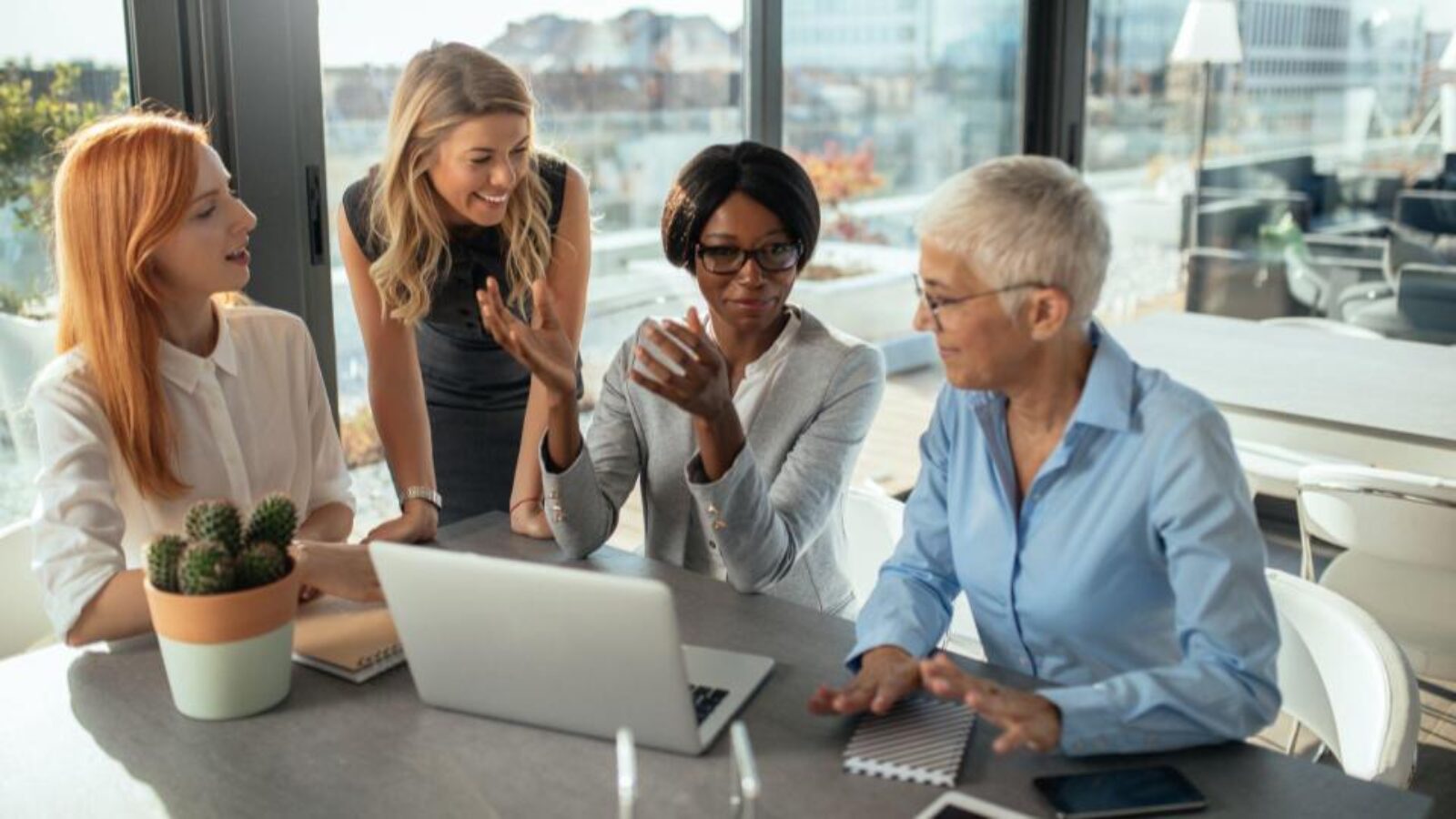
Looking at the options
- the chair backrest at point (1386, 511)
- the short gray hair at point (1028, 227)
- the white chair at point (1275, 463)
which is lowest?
the white chair at point (1275, 463)

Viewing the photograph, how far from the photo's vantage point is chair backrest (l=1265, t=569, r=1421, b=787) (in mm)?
1613

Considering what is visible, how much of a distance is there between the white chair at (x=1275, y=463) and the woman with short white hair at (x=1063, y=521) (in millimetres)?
1667

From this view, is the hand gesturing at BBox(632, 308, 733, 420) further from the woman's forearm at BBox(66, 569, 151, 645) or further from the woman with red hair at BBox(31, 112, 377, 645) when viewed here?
the woman's forearm at BBox(66, 569, 151, 645)

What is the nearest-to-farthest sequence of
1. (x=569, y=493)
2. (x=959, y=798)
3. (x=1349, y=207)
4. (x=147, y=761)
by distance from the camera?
(x=959, y=798)
(x=147, y=761)
(x=569, y=493)
(x=1349, y=207)

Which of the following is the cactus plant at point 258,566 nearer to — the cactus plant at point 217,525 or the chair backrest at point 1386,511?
the cactus plant at point 217,525

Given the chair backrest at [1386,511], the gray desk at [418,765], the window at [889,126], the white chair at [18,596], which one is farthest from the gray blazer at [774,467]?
the window at [889,126]

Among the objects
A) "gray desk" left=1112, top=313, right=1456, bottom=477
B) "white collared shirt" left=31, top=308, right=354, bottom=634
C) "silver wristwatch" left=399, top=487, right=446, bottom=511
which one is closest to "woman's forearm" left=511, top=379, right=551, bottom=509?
"silver wristwatch" left=399, top=487, right=446, bottom=511

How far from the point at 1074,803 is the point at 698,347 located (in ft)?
2.39

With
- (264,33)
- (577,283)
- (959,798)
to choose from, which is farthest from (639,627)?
(264,33)

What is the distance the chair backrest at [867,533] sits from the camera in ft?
7.58

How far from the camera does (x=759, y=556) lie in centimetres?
191

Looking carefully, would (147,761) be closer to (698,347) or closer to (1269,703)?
(698,347)

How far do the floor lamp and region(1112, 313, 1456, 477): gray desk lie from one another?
3.39ft

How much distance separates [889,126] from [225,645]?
3783 millimetres
